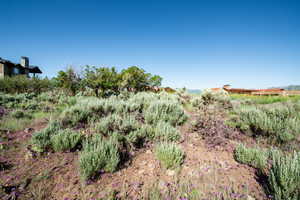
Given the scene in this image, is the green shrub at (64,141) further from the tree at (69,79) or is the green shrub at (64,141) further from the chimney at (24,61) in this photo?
the chimney at (24,61)

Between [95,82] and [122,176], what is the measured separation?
933cm

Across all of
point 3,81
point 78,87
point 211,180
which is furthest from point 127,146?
point 3,81

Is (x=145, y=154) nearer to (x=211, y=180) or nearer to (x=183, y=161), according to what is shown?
(x=183, y=161)

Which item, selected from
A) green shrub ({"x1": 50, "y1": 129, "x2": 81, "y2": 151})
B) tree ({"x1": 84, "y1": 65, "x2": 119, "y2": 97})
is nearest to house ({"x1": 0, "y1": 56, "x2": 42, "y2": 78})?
tree ({"x1": 84, "y1": 65, "x2": 119, "y2": 97})

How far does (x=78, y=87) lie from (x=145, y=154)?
34.3 feet

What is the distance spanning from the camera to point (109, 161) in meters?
1.97

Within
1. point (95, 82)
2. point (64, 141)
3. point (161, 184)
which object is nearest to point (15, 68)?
point (95, 82)

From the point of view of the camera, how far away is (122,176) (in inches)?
73.7

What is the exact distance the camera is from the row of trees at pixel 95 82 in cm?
1027

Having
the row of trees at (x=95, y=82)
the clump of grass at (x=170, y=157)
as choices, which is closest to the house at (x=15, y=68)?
the row of trees at (x=95, y=82)

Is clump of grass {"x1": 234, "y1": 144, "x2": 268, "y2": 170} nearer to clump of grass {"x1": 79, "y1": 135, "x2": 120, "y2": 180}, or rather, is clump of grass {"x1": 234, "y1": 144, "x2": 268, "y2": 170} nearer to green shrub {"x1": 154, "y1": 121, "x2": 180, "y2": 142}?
green shrub {"x1": 154, "y1": 121, "x2": 180, "y2": 142}

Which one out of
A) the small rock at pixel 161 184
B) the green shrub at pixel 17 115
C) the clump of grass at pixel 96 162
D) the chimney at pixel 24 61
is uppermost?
the chimney at pixel 24 61

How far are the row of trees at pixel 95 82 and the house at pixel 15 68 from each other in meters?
13.9

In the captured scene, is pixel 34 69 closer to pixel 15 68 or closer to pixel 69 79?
pixel 15 68
